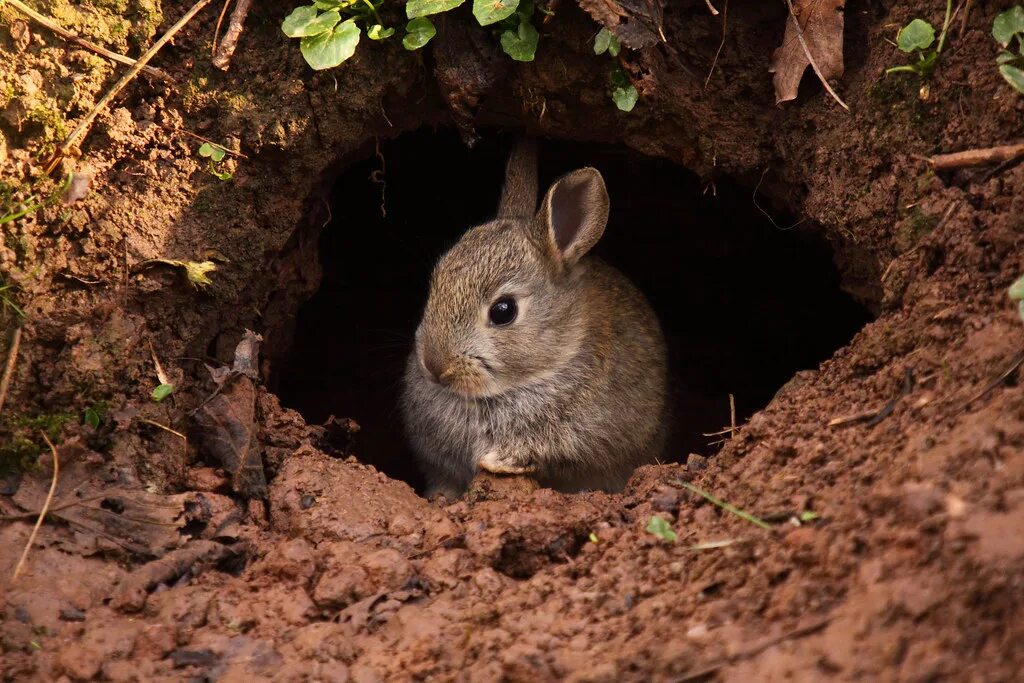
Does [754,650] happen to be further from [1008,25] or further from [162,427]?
[162,427]

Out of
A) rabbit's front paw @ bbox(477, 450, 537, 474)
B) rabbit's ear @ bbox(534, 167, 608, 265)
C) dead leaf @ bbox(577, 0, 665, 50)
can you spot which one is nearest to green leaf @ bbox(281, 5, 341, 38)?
dead leaf @ bbox(577, 0, 665, 50)

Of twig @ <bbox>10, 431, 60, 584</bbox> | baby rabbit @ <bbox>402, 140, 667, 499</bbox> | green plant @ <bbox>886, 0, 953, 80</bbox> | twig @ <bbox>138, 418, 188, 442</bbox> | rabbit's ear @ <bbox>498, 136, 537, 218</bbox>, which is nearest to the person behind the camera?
twig @ <bbox>10, 431, 60, 584</bbox>

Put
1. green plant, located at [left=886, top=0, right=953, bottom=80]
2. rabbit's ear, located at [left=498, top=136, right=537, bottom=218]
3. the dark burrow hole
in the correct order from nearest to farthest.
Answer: green plant, located at [left=886, top=0, right=953, bottom=80] → rabbit's ear, located at [left=498, top=136, right=537, bottom=218] → the dark burrow hole

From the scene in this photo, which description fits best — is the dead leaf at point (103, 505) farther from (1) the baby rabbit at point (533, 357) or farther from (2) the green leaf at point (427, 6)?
(2) the green leaf at point (427, 6)

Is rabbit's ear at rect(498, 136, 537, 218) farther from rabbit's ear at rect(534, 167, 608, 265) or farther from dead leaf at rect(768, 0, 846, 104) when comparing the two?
dead leaf at rect(768, 0, 846, 104)

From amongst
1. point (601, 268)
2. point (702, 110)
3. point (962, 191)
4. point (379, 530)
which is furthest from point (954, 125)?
point (379, 530)

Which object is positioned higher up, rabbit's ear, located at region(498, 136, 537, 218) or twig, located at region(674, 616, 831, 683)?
rabbit's ear, located at region(498, 136, 537, 218)

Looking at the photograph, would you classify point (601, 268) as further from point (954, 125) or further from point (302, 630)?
point (302, 630)
